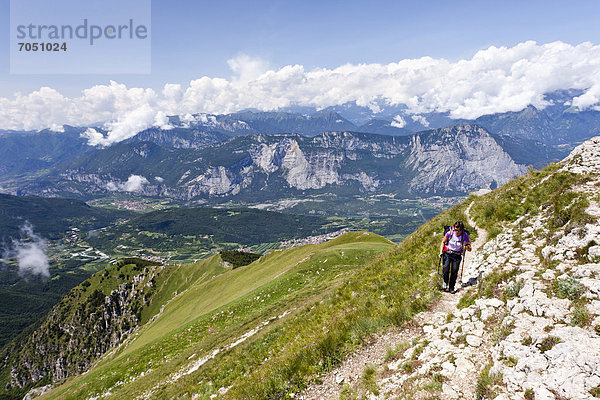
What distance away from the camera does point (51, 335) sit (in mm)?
177750

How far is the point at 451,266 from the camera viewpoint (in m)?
14.1

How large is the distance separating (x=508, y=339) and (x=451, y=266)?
20.3 ft

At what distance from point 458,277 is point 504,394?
8999 millimetres

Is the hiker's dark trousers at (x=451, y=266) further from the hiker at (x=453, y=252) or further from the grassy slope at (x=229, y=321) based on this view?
the grassy slope at (x=229, y=321)

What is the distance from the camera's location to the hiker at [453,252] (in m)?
13.8

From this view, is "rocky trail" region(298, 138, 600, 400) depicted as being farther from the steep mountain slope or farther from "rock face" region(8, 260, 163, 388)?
"rock face" region(8, 260, 163, 388)

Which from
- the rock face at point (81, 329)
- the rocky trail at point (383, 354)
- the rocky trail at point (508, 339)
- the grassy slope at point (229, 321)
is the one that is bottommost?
the rock face at point (81, 329)

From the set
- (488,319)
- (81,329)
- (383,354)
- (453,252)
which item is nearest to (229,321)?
(383,354)

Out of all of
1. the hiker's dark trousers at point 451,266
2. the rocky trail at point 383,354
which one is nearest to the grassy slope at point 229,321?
the hiker's dark trousers at point 451,266

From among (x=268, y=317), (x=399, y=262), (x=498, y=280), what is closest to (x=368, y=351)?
(x=498, y=280)

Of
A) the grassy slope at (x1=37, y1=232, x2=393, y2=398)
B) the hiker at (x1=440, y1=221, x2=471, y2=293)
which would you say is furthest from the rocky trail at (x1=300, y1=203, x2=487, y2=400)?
the grassy slope at (x1=37, y1=232, x2=393, y2=398)

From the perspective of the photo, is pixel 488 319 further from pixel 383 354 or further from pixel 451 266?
pixel 451 266

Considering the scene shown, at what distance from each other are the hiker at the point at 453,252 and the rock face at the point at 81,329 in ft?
581

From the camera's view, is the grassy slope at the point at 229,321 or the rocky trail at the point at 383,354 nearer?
the rocky trail at the point at 383,354
